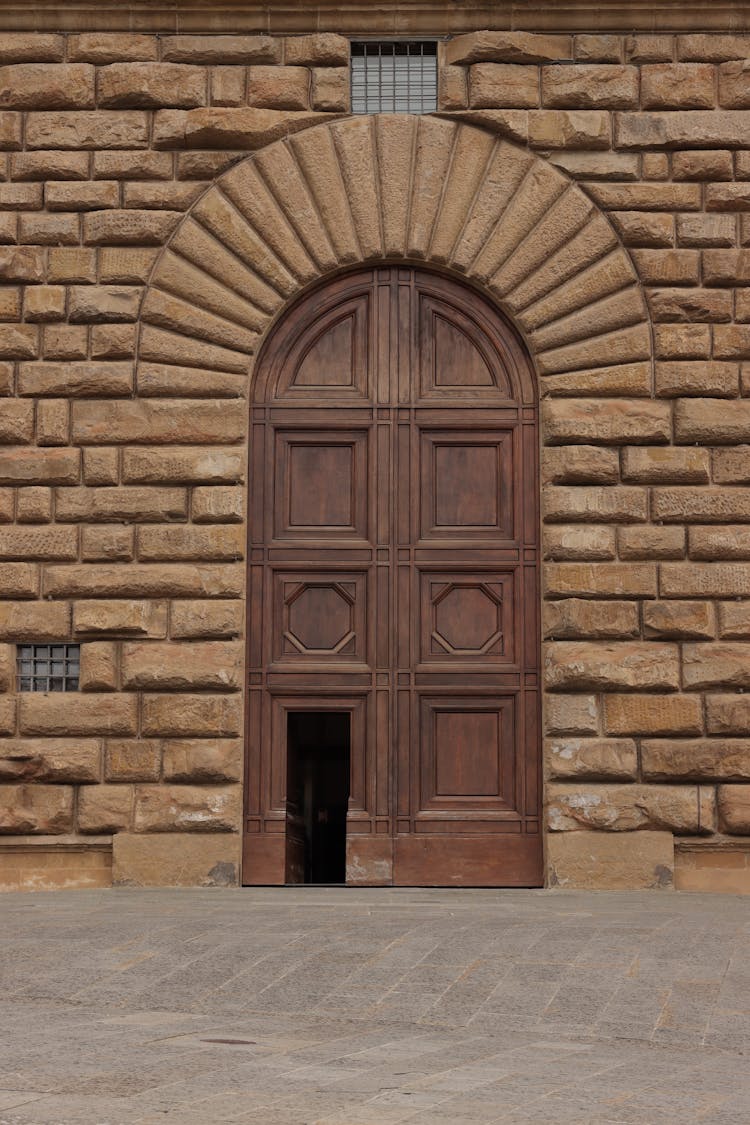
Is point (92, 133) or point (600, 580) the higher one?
point (92, 133)

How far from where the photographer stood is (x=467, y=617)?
11.3 m

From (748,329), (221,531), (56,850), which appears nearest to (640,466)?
(748,329)

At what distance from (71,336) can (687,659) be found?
506 cm

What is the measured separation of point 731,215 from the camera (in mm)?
11406

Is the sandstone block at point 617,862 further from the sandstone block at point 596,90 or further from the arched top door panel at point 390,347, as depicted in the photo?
the sandstone block at point 596,90

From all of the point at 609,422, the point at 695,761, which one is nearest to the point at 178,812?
the point at 695,761

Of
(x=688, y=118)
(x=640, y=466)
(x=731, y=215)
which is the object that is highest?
(x=688, y=118)

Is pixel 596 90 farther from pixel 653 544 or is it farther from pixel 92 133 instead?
pixel 92 133

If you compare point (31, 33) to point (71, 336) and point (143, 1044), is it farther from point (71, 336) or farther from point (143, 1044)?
point (143, 1044)

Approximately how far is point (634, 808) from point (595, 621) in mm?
1341

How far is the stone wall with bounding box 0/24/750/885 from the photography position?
10.9m

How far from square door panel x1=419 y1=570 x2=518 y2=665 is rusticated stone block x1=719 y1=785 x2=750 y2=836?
1769 mm

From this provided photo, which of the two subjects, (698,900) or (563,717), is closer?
(698,900)

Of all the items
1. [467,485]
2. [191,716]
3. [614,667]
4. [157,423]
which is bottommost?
[191,716]
